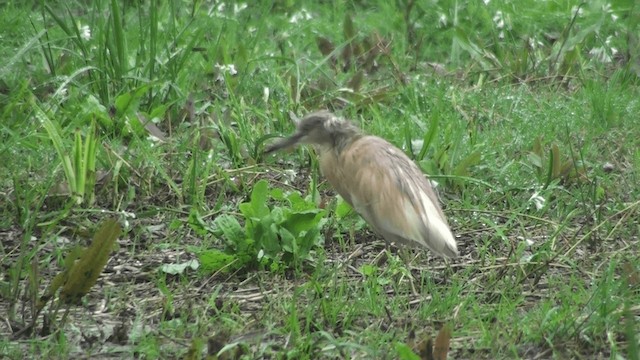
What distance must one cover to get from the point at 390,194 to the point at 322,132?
663 millimetres

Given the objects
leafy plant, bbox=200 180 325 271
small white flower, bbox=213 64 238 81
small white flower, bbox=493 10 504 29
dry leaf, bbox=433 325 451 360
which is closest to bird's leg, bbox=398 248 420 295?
leafy plant, bbox=200 180 325 271

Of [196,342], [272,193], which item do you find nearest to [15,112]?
[272,193]

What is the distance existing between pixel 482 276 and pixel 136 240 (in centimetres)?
143

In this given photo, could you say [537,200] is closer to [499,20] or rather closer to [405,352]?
[405,352]

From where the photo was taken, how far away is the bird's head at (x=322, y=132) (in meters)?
5.04

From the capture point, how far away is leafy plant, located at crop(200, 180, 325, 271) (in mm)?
4598

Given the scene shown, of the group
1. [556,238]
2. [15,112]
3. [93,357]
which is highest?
[15,112]

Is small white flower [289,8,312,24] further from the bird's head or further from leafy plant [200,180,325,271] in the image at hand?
leafy plant [200,180,325,271]

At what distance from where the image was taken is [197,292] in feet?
14.7

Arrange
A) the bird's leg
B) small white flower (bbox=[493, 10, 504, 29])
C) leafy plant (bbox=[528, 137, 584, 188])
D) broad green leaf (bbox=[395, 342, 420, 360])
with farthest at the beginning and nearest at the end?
small white flower (bbox=[493, 10, 504, 29])
leafy plant (bbox=[528, 137, 584, 188])
the bird's leg
broad green leaf (bbox=[395, 342, 420, 360])

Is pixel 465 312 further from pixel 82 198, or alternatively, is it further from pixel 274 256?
pixel 82 198

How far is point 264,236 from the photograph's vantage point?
4605 mm

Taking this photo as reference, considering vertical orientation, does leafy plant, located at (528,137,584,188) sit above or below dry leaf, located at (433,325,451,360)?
below

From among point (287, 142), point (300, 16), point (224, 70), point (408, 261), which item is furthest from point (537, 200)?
point (300, 16)
